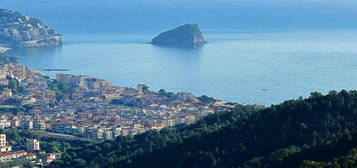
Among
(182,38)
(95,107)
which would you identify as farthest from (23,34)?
(95,107)

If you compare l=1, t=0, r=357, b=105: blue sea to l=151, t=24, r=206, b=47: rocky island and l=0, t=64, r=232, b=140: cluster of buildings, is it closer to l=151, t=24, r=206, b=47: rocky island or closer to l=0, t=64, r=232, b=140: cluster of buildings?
l=151, t=24, r=206, b=47: rocky island

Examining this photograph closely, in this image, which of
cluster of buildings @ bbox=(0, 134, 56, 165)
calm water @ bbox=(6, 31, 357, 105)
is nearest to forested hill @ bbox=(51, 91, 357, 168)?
cluster of buildings @ bbox=(0, 134, 56, 165)

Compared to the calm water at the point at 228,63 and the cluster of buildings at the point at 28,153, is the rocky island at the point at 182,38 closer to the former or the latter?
the calm water at the point at 228,63

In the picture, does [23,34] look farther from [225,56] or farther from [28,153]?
[28,153]

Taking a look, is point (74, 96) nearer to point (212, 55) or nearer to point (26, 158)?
point (26, 158)

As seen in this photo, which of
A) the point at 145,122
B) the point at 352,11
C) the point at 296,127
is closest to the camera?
the point at 296,127

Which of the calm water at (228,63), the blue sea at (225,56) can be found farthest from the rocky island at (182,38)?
the calm water at (228,63)

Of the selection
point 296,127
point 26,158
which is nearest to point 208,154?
point 296,127
